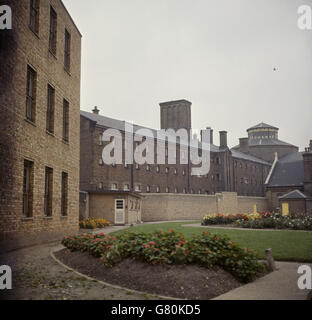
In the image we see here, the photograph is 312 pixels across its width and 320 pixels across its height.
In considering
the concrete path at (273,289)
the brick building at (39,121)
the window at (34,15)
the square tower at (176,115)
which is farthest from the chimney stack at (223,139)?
the concrete path at (273,289)

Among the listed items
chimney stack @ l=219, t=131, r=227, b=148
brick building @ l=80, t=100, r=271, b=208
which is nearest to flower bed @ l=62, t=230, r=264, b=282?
brick building @ l=80, t=100, r=271, b=208

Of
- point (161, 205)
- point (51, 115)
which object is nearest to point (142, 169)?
point (161, 205)

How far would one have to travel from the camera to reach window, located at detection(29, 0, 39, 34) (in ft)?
46.4

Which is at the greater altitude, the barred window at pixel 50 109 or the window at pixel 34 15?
the window at pixel 34 15

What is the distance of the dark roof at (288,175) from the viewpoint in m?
55.8

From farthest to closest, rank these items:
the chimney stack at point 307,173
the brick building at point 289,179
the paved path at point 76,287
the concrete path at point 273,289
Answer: the brick building at point 289,179, the chimney stack at point 307,173, the concrete path at point 273,289, the paved path at point 76,287

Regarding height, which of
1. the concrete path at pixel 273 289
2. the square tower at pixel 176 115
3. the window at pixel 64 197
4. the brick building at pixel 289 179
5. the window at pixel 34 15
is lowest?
the concrete path at pixel 273 289

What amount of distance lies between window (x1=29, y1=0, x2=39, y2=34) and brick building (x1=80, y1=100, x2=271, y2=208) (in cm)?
1807

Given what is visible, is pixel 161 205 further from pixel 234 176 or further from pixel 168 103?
pixel 168 103

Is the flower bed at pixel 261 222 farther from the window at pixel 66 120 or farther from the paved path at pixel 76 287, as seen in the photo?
the paved path at pixel 76 287

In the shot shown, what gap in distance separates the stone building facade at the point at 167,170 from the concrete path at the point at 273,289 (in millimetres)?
29923

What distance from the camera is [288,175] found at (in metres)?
58.0

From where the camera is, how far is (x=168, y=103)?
232ft

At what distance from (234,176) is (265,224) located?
39754 millimetres
